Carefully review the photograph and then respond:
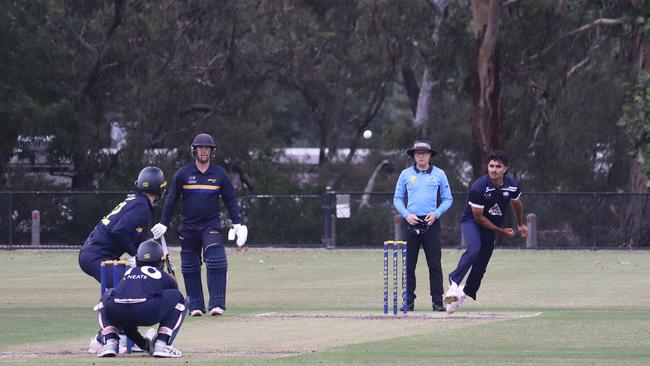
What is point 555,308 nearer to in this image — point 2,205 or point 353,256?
point 353,256

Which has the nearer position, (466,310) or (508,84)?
(466,310)

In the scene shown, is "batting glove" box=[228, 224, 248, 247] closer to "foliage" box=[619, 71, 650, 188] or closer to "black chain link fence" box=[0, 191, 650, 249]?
"foliage" box=[619, 71, 650, 188]

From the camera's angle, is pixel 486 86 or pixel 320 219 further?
pixel 486 86

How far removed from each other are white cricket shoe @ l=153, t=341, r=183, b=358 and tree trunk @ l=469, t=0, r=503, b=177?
99.6ft

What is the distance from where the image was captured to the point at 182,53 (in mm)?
47719

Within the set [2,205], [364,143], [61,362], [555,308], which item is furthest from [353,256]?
[364,143]

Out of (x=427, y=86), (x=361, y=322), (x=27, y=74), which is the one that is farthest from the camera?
(x=427, y=86)

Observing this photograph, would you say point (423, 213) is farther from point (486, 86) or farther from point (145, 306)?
point (486, 86)

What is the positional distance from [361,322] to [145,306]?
4.24m

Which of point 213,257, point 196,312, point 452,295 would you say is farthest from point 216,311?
point 452,295

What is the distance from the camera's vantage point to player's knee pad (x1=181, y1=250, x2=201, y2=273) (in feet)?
53.9

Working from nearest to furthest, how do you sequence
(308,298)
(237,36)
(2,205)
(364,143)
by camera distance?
1. (308,298)
2. (2,205)
3. (237,36)
4. (364,143)

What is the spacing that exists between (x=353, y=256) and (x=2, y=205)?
35.6ft

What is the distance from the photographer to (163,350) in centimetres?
1170
